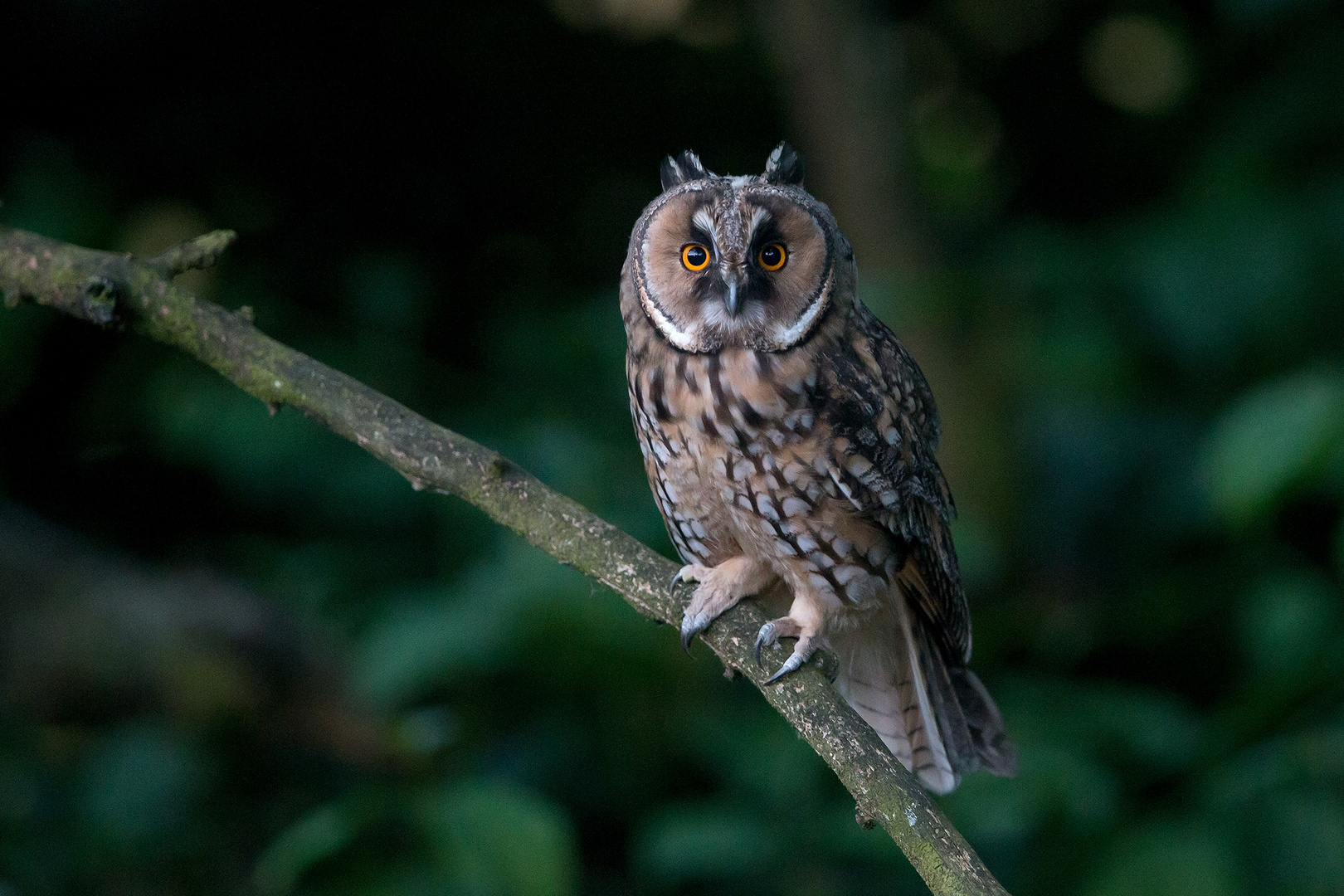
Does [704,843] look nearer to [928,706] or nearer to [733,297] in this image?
[928,706]

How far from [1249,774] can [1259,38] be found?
221 cm

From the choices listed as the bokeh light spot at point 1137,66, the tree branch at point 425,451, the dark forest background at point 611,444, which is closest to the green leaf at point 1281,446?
the dark forest background at point 611,444

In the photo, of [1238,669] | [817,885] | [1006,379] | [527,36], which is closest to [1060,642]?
[1238,669]

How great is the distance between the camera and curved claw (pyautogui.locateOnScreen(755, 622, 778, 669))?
5.72ft

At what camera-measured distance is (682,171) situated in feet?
5.86

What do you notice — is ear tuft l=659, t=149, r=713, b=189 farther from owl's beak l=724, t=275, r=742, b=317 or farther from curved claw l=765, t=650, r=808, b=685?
curved claw l=765, t=650, r=808, b=685

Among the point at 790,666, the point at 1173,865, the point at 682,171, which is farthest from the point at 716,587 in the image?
the point at 1173,865

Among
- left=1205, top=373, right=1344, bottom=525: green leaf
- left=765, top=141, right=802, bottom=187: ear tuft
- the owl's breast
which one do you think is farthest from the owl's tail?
left=765, top=141, right=802, bottom=187: ear tuft

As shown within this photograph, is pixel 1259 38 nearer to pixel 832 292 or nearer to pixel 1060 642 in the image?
pixel 1060 642

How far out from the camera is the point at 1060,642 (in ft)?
11.1

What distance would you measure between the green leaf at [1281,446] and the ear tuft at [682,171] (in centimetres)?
127

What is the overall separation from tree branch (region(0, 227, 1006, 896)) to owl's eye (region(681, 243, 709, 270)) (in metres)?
0.37

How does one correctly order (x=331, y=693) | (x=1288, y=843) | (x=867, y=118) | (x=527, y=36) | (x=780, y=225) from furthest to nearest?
(x=527, y=36) → (x=867, y=118) → (x=331, y=693) → (x=1288, y=843) → (x=780, y=225)

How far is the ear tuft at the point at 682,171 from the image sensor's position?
1755 mm
